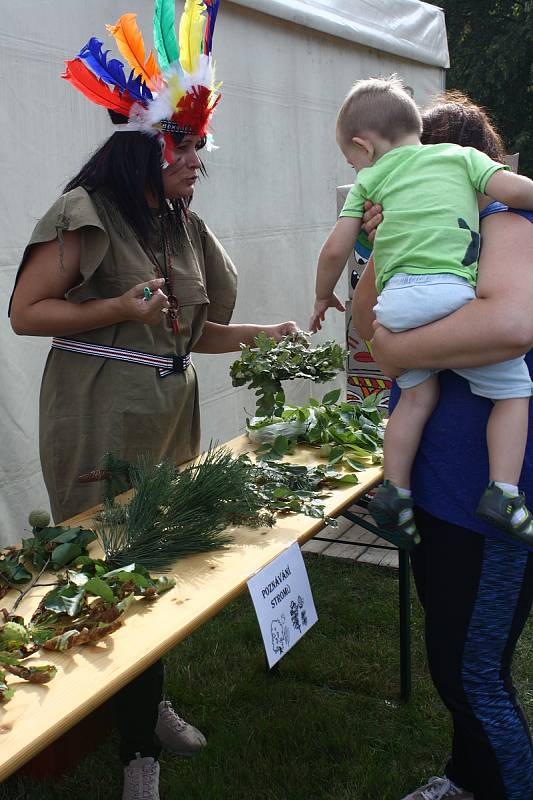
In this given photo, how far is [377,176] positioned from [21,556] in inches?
39.9

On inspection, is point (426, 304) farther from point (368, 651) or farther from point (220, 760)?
point (368, 651)

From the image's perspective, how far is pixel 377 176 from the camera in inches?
65.1

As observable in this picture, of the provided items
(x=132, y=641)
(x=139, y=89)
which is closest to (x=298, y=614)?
(x=132, y=641)

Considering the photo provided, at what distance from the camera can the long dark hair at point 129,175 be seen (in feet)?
6.43

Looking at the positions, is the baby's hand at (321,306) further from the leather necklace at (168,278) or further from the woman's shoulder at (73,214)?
the woman's shoulder at (73,214)

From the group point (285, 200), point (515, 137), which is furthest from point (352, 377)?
point (515, 137)

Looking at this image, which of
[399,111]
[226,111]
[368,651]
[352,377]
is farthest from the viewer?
[352,377]

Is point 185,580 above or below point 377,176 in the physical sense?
below

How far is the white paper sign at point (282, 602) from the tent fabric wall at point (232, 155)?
1523 mm

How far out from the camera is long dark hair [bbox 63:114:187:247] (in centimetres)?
196

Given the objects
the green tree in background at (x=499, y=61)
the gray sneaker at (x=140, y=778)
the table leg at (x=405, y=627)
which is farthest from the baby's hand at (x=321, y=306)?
the green tree in background at (x=499, y=61)

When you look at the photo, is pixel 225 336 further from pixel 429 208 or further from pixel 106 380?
pixel 429 208

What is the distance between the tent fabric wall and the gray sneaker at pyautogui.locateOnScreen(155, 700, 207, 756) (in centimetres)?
89

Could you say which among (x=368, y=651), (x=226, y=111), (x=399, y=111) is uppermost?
(x=226, y=111)
